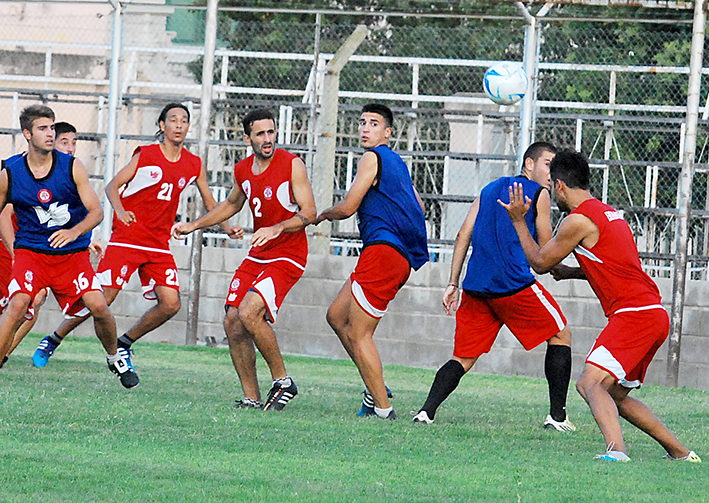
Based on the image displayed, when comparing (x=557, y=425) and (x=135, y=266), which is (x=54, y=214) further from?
(x=557, y=425)

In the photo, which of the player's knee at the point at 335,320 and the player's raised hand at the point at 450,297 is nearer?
the player's raised hand at the point at 450,297

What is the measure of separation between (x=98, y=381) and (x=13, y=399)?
1617mm

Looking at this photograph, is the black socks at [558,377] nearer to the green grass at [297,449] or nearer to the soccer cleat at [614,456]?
the green grass at [297,449]

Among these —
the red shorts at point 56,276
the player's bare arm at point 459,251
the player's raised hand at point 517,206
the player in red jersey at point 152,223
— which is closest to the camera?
the player's raised hand at point 517,206

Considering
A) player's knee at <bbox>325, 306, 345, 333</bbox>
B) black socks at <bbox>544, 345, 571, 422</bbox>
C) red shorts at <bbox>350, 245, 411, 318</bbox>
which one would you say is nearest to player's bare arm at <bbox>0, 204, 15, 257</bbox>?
player's knee at <bbox>325, 306, 345, 333</bbox>

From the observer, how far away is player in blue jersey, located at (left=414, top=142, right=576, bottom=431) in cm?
786

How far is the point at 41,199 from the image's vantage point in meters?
8.88

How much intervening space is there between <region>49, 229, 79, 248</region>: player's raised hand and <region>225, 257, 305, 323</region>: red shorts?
1205 mm

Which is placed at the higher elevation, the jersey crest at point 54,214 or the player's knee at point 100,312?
the jersey crest at point 54,214

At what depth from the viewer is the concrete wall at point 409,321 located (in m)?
12.6

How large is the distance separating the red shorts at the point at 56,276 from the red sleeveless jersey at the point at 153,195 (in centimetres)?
107

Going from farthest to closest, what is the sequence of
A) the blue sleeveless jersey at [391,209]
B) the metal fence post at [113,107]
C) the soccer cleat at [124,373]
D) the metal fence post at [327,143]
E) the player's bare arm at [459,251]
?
the metal fence post at [113,107] → the metal fence post at [327,143] → the soccer cleat at [124,373] → the blue sleeveless jersey at [391,209] → the player's bare arm at [459,251]

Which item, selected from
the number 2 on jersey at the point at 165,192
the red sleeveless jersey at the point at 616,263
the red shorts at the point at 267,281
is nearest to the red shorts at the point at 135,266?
the number 2 on jersey at the point at 165,192

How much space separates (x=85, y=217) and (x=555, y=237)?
154 inches
